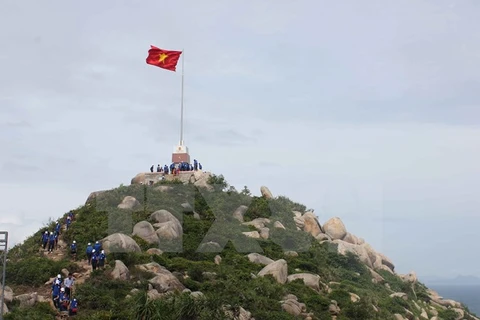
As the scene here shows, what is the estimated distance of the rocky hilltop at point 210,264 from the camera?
33.4 meters

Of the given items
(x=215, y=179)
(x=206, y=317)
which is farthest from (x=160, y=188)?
(x=206, y=317)

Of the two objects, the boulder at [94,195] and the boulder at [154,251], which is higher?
the boulder at [94,195]

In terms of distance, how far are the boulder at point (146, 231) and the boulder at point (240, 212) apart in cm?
841

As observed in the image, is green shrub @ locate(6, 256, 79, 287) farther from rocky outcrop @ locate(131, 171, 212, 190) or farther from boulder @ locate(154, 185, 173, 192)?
rocky outcrop @ locate(131, 171, 212, 190)

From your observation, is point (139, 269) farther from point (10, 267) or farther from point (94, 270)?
point (10, 267)

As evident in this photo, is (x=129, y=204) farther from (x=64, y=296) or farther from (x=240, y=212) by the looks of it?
(x=64, y=296)

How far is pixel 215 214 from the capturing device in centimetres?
4956

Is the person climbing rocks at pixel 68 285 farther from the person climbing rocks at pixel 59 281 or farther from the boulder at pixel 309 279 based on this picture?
the boulder at pixel 309 279

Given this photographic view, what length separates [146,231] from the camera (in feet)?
143

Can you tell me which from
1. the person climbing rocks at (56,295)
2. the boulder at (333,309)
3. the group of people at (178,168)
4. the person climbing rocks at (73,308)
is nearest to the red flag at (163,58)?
the group of people at (178,168)

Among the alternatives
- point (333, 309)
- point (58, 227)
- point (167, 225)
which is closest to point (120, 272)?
point (167, 225)

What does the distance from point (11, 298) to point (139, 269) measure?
7.03 metres

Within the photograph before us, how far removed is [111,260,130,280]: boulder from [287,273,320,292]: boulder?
1059cm

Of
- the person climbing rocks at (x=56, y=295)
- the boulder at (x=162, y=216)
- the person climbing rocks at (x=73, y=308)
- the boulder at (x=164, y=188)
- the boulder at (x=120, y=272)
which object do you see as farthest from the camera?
the boulder at (x=164, y=188)
